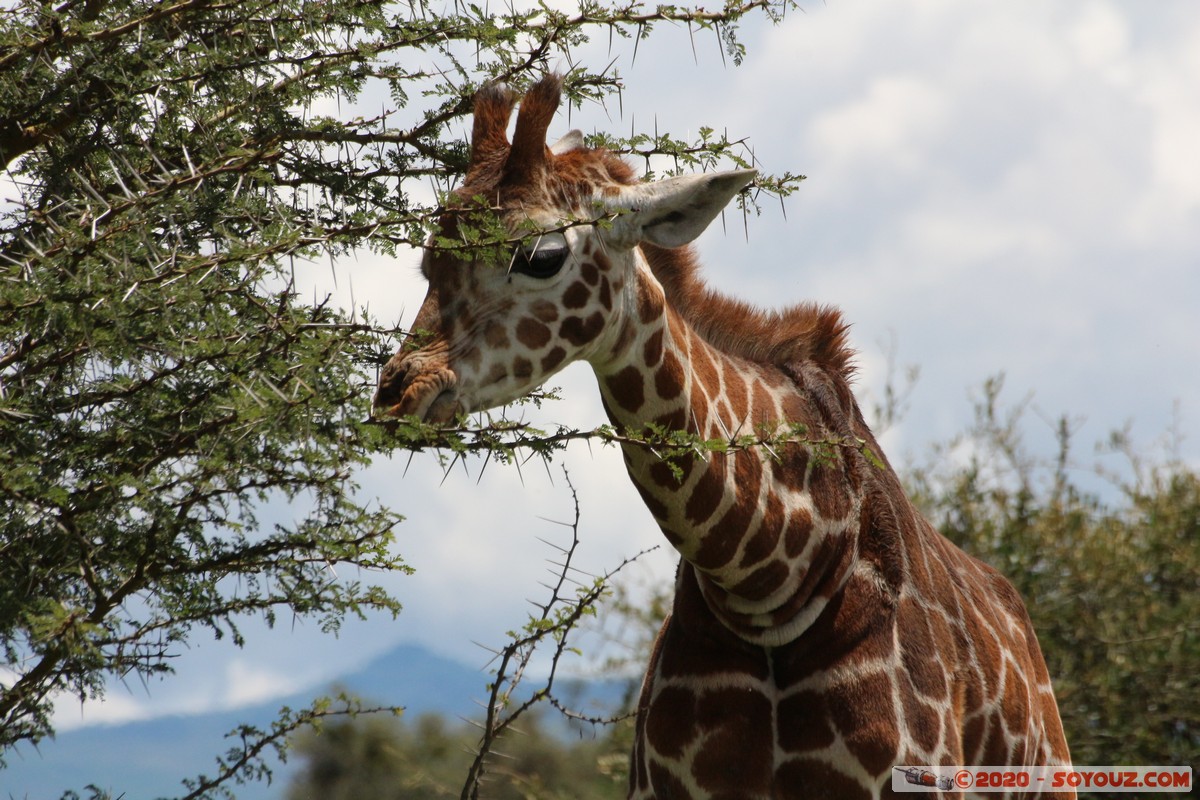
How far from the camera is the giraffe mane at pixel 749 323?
14.4 feet

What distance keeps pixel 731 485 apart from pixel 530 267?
90cm

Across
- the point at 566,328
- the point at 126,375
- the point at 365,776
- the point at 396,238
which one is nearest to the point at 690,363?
the point at 566,328

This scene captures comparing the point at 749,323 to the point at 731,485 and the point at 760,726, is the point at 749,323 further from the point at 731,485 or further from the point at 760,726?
the point at 760,726

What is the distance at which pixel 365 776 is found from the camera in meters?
15.6

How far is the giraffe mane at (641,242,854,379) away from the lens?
438cm

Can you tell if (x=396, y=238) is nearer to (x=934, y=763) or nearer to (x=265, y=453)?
(x=265, y=453)

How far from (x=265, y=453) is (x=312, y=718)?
3.75 ft

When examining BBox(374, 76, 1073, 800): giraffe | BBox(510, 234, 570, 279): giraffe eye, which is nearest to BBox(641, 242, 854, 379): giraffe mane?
BBox(374, 76, 1073, 800): giraffe

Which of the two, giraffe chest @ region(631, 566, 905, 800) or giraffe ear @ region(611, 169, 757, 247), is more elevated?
giraffe ear @ region(611, 169, 757, 247)

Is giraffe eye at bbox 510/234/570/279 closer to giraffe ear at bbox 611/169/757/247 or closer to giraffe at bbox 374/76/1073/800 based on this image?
giraffe at bbox 374/76/1073/800

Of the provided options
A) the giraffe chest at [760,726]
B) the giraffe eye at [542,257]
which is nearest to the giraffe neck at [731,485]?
the giraffe chest at [760,726]

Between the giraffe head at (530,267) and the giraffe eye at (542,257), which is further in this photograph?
the giraffe eye at (542,257)

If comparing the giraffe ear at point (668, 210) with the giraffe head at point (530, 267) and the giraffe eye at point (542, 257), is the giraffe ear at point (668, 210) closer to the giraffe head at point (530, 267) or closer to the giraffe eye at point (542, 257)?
the giraffe head at point (530, 267)

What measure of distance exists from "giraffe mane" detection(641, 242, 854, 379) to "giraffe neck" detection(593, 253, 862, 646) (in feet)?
0.37
